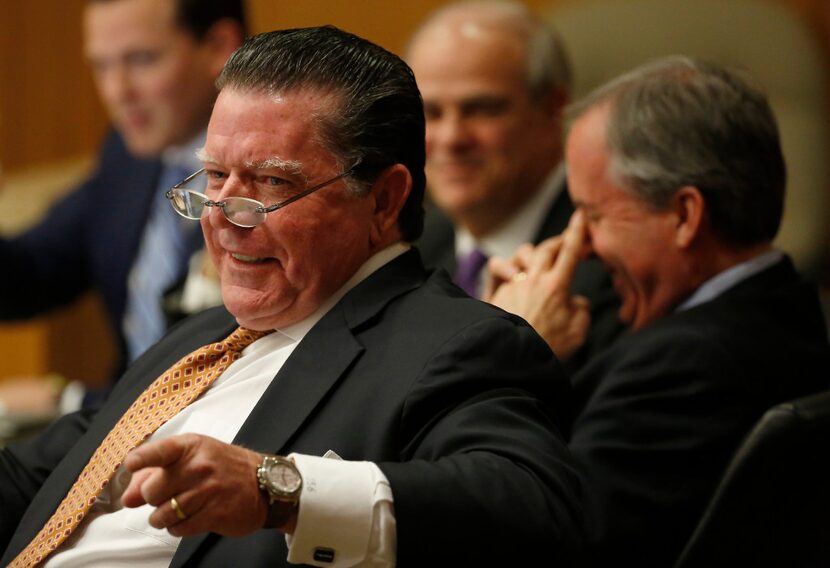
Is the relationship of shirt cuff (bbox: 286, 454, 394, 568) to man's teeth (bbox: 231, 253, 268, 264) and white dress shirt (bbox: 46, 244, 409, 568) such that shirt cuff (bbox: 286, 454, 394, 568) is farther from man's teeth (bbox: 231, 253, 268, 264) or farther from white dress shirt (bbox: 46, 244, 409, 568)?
man's teeth (bbox: 231, 253, 268, 264)

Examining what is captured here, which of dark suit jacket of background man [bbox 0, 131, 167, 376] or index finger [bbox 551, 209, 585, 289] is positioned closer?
index finger [bbox 551, 209, 585, 289]

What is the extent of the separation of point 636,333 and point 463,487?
94 centimetres

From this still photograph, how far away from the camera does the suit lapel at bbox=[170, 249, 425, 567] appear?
5.44 feet

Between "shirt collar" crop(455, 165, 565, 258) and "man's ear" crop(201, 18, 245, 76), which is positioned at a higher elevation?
"man's ear" crop(201, 18, 245, 76)

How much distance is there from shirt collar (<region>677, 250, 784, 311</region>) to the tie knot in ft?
2.82

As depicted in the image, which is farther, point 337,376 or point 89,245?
point 89,245

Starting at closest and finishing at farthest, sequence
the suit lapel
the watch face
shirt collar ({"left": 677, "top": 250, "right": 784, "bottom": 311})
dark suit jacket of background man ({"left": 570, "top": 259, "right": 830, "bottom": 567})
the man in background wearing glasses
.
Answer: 1. the watch face
2. the suit lapel
3. dark suit jacket of background man ({"left": 570, "top": 259, "right": 830, "bottom": 567})
4. shirt collar ({"left": 677, "top": 250, "right": 784, "bottom": 311})
5. the man in background wearing glasses

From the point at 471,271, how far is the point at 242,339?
4.59 ft

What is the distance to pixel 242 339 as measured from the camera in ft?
6.13

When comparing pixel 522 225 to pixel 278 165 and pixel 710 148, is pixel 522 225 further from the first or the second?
pixel 278 165

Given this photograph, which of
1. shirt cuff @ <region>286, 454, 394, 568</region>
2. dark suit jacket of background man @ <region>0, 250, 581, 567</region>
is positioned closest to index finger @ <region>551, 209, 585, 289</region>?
dark suit jacket of background man @ <region>0, 250, 581, 567</region>

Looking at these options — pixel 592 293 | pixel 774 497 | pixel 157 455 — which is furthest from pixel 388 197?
pixel 592 293

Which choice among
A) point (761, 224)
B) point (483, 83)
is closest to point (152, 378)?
point (761, 224)

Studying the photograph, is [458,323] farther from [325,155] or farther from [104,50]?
[104,50]
